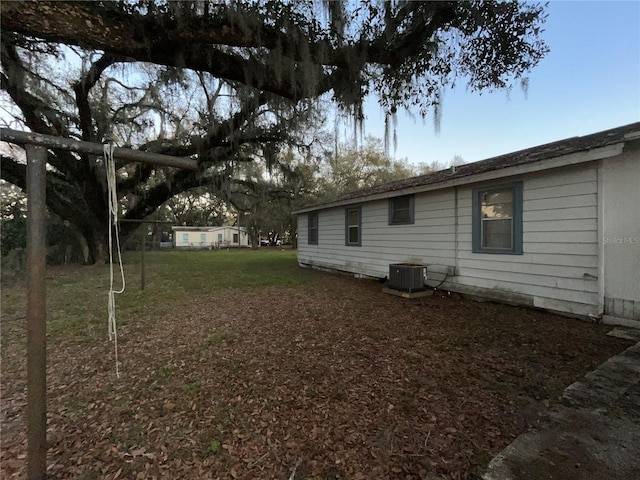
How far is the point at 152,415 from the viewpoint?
2.22 m

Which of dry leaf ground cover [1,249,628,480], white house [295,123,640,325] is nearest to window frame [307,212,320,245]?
white house [295,123,640,325]

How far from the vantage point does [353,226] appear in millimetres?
9312

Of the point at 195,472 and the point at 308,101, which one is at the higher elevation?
the point at 308,101

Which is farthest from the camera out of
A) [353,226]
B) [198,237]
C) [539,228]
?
[198,237]

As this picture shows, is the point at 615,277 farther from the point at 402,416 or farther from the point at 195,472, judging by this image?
the point at 195,472

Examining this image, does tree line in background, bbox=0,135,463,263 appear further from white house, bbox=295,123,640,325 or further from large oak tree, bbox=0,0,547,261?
white house, bbox=295,123,640,325

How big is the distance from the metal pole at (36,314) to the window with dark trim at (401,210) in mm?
6737

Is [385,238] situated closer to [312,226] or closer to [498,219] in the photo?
[498,219]

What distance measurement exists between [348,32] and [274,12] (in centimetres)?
97

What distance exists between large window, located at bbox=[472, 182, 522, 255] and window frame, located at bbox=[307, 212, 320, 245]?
646 centimetres

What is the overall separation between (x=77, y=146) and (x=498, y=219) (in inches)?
236

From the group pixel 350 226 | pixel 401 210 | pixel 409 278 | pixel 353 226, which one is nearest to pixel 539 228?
pixel 409 278

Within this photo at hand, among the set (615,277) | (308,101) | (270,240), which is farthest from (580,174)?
(270,240)

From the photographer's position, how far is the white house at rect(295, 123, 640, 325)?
396 centimetres
